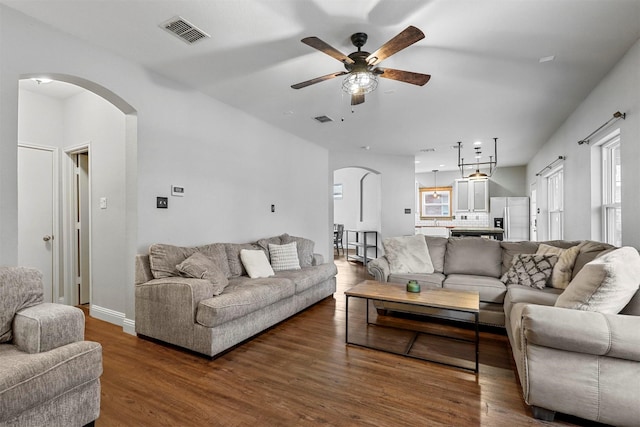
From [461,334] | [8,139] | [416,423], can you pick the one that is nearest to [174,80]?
[8,139]

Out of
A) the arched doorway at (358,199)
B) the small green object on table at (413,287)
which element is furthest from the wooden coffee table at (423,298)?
the arched doorway at (358,199)

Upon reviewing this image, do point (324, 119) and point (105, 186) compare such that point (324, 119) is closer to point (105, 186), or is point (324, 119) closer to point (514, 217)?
point (105, 186)

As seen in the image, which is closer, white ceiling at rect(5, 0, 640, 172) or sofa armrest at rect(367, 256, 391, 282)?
white ceiling at rect(5, 0, 640, 172)

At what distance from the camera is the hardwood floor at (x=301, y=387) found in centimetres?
188

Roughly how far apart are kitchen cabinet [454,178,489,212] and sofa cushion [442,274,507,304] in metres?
6.88

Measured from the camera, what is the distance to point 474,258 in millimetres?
3938

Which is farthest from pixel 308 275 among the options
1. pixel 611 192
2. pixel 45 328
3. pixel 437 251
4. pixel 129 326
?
pixel 611 192

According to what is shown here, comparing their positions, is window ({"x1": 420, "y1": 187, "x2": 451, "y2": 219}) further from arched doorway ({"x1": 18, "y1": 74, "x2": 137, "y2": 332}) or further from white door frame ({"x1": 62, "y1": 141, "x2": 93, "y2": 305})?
white door frame ({"x1": 62, "y1": 141, "x2": 93, "y2": 305})

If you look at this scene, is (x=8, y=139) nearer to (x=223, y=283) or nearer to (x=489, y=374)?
(x=223, y=283)

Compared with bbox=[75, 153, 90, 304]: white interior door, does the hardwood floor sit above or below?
below

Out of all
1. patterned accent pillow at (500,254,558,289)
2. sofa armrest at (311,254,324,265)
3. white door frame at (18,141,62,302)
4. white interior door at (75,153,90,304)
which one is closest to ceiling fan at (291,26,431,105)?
patterned accent pillow at (500,254,558,289)

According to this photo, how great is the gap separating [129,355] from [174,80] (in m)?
2.90

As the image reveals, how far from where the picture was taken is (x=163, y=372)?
2.42 m

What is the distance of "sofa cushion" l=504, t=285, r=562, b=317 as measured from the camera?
2695mm
